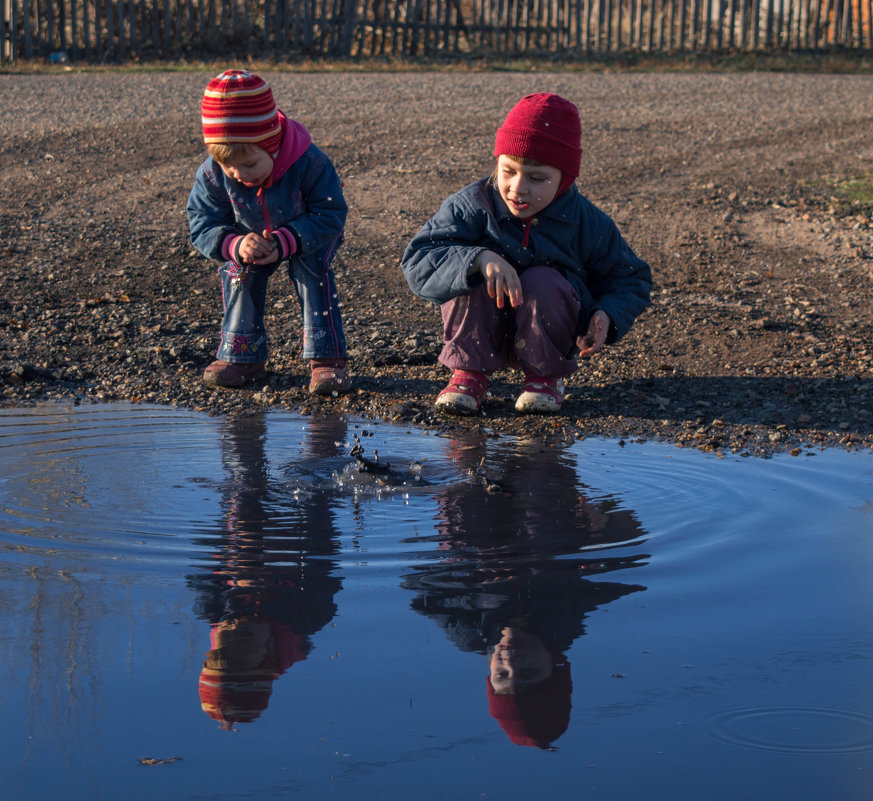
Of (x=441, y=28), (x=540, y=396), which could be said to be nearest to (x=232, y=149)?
(x=540, y=396)

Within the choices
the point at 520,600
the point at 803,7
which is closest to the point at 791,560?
the point at 520,600

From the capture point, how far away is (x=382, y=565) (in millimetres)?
3002

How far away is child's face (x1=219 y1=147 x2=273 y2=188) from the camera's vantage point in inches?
178

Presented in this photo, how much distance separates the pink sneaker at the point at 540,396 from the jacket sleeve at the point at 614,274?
0.90 ft

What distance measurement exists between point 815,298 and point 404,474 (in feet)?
9.91

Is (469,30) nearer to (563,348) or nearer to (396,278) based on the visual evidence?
(396,278)

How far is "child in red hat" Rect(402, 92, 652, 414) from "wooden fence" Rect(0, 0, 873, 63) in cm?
1271

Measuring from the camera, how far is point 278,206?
4.73 m

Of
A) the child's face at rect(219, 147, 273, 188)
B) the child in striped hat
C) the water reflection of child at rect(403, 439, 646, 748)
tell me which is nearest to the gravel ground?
the child in striped hat

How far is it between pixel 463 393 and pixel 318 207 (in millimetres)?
998

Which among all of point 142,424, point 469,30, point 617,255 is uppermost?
point 469,30

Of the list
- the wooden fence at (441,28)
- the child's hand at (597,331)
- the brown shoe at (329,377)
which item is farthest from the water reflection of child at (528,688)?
the wooden fence at (441,28)

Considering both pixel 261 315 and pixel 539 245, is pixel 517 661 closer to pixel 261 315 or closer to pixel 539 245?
pixel 539 245

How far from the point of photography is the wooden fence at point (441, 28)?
16.3 meters
